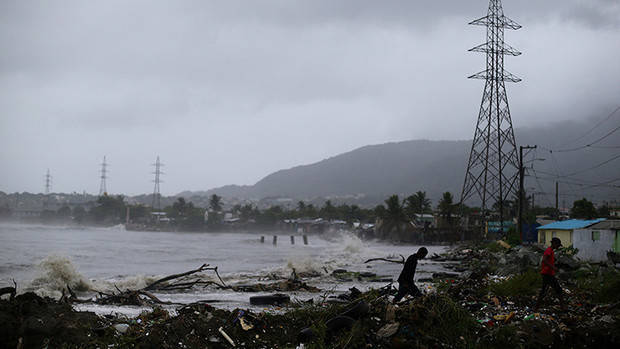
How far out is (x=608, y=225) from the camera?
23.9 m

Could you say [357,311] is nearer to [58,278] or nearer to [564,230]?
[58,278]

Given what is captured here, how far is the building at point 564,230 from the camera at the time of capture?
27.9 meters

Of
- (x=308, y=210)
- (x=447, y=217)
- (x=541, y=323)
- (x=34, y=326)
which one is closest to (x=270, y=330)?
(x=34, y=326)

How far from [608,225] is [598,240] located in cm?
90

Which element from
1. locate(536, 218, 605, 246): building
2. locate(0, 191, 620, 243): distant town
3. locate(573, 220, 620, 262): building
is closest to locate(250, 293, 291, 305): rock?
locate(573, 220, 620, 262): building

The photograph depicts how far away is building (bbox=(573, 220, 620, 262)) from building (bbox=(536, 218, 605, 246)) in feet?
2.52

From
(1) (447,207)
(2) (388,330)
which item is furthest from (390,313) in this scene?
(1) (447,207)

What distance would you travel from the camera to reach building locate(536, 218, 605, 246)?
27.9 metres

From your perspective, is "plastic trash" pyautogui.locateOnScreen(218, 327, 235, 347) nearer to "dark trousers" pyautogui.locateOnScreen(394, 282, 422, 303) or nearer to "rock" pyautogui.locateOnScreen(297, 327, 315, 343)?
"rock" pyautogui.locateOnScreen(297, 327, 315, 343)

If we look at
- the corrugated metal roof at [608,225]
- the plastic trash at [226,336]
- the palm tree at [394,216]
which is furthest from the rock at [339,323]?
the palm tree at [394,216]

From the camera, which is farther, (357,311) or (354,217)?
(354,217)

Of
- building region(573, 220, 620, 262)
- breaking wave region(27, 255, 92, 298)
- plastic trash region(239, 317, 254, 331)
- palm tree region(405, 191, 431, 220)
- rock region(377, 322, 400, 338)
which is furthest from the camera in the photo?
palm tree region(405, 191, 431, 220)

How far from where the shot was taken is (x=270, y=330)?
852 centimetres

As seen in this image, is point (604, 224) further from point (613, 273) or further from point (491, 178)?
point (491, 178)
